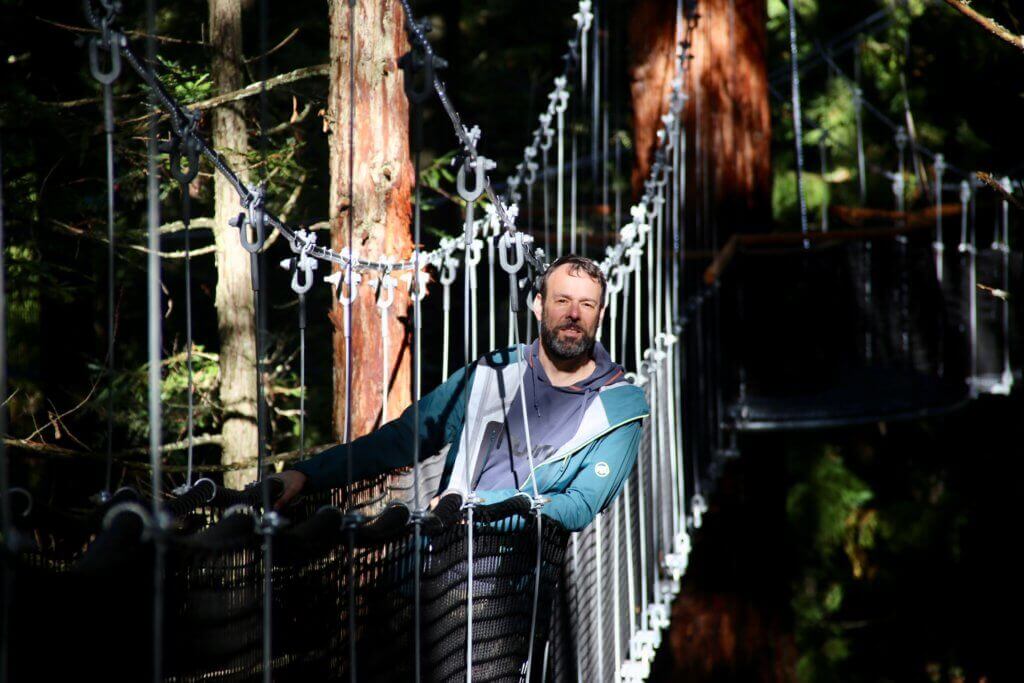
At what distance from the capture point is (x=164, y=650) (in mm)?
1363

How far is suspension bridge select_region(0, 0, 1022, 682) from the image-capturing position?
1.29 meters

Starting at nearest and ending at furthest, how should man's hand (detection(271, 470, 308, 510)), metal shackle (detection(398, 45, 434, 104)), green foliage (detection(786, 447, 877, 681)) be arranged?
1. metal shackle (detection(398, 45, 434, 104))
2. man's hand (detection(271, 470, 308, 510))
3. green foliage (detection(786, 447, 877, 681))

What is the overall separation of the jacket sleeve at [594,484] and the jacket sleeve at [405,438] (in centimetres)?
26

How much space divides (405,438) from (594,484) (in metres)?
0.44

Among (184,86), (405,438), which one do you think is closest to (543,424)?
(405,438)

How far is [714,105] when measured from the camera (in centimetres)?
506

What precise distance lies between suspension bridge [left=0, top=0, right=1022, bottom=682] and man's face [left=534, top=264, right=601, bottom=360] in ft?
0.28

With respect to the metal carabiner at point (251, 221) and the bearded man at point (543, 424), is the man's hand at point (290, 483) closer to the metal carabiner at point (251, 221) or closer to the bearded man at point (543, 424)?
the bearded man at point (543, 424)

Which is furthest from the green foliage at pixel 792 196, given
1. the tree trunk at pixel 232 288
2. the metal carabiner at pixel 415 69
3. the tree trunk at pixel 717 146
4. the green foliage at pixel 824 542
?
the metal carabiner at pixel 415 69

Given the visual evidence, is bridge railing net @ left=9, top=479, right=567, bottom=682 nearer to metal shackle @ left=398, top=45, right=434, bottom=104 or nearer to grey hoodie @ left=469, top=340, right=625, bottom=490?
grey hoodie @ left=469, top=340, right=625, bottom=490

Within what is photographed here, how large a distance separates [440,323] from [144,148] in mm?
1313

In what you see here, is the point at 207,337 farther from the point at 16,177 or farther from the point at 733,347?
the point at 733,347

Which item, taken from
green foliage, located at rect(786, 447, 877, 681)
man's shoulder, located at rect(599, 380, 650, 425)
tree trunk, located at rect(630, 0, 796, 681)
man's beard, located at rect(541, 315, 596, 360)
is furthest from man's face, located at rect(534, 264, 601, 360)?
green foliage, located at rect(786, 447, 877, 681)

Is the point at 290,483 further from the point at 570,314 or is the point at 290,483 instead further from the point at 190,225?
the point at 190,225
